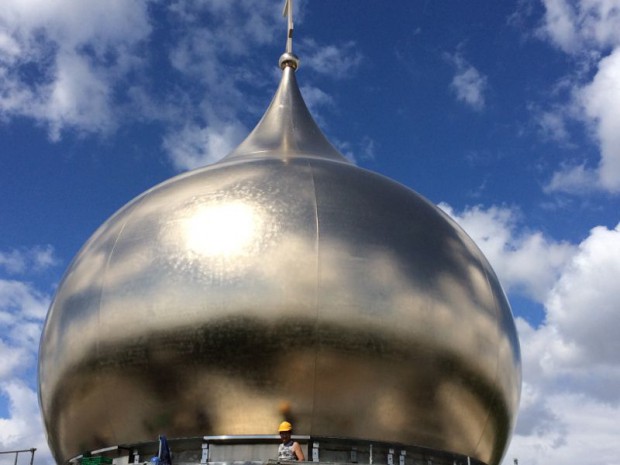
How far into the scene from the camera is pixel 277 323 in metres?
14.0

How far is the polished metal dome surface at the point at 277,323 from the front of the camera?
45.9ft

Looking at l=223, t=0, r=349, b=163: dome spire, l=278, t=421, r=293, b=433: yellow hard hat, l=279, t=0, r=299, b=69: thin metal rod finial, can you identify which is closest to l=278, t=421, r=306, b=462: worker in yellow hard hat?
l=278, t=421, r=293, b=433: yellow hard hat

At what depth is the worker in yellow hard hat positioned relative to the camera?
12.8 m

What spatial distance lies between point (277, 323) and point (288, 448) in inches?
85.9

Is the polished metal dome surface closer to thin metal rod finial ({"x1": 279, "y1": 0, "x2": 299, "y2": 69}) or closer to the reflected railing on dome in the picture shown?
the reflected railing on dome

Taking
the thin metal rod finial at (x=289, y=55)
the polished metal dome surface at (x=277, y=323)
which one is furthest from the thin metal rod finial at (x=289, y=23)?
the polished metal dome surface at (x=277, y=323)

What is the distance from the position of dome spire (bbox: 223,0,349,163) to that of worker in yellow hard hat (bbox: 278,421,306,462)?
699cm

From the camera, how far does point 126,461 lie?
48.7 feet

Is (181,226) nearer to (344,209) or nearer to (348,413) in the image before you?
(344,209)

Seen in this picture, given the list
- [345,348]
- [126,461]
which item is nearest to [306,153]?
[345,348]

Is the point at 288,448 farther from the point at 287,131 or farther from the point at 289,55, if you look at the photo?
the point at 289,55

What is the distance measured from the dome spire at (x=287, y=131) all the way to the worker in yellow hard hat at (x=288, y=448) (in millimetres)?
6989

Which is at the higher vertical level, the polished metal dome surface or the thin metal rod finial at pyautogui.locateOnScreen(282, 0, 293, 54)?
the thin metal rod finial at pyautogui.locateOnScreen(282, 0, 293, 54)

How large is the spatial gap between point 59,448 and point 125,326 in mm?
4042
